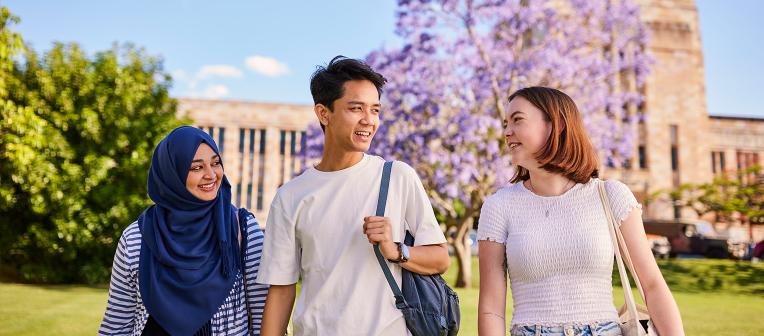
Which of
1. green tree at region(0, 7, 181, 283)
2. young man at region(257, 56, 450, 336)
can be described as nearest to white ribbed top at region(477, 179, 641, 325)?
young man at region(257, 56, 450, 336)

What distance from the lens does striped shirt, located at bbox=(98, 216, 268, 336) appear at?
3281 mm

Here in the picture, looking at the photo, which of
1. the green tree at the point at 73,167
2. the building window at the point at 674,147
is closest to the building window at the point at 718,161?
the building window at the point at 674,147

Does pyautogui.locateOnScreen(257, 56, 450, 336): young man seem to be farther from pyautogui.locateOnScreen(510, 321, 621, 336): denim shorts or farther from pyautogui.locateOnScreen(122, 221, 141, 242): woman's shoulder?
pyautogui.locateOnScreen(122, 221, 141, 242): woman's shoulder

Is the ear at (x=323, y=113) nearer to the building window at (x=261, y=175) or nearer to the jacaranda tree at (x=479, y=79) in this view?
the jacaranda tree at (x=479, y=79)

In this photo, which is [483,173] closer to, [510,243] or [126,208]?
[126,208]

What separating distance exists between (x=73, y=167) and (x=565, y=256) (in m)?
17.1

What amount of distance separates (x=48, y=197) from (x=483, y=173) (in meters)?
11.3

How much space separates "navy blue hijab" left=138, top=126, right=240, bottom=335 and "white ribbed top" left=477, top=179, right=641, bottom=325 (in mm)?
1425

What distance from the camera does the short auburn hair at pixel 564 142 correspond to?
2689mm

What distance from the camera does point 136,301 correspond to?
11.1 ft

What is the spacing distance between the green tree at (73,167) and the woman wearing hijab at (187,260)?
14.8 meters

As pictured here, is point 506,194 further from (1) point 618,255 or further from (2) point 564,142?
(1) point 618,255

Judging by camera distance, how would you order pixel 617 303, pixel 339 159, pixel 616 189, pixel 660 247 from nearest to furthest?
pixel 616 189 → pixel 339 159 → pixel 617 303 → pixel 660 247

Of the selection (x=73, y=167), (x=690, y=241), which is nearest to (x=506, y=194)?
(x=73, y=167)
